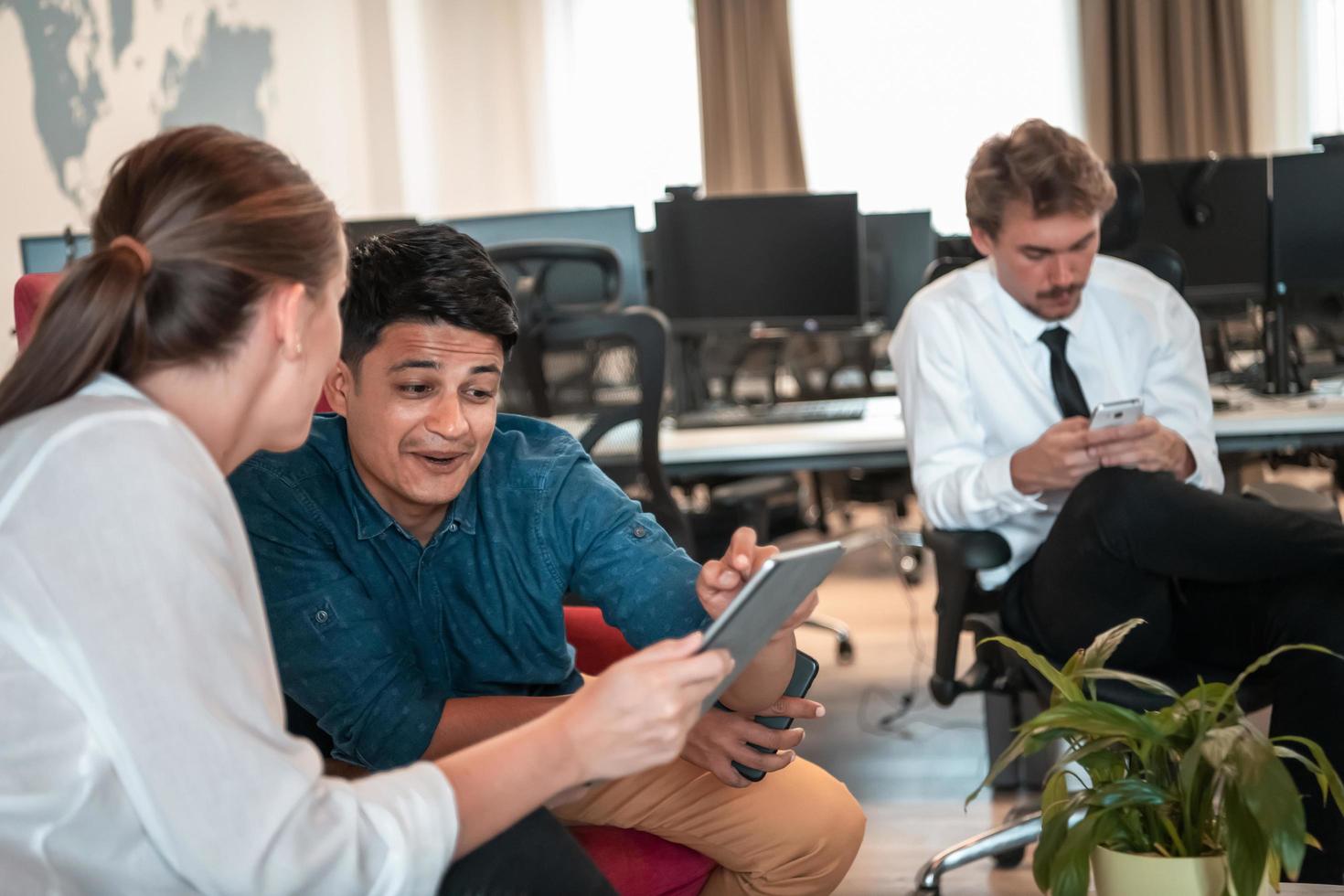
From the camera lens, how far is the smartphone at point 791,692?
5.02 ft

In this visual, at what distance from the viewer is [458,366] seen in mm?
1562

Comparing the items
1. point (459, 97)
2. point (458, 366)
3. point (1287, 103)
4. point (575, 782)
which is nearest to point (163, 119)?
point (459, 97)

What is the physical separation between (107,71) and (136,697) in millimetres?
3876

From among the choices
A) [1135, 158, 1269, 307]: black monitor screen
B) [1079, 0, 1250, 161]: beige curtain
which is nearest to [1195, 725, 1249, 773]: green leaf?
[1135, 158, 1269, 307]: black monitor screen

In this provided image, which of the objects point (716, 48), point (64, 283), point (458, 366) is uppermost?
point (716, 48)

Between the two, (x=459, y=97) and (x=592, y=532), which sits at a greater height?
(x=459, y=97)

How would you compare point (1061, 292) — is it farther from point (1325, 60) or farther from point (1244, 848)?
point (1325, 60)

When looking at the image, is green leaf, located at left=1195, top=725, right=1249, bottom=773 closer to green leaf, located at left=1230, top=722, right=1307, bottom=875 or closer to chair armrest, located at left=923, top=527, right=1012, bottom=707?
green leaf, located at left=1230, top=722, right=1307, bottom=875

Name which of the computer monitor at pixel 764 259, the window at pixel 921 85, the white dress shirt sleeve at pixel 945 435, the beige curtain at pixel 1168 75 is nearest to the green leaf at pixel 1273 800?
the white dress shirt sleeve at pixel 945 435

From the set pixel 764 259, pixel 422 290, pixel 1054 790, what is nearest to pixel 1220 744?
pixel 1054 790

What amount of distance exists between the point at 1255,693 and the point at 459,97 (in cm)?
567

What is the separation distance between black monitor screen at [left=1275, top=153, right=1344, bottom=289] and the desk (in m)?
0.31

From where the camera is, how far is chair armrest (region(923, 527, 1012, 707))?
88.7 inches

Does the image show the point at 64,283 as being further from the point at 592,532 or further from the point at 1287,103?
the point at 1287,103
